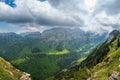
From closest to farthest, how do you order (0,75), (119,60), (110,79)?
1. (110,79)
2. (119,60)
3. (0,75)

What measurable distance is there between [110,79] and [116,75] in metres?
4.52

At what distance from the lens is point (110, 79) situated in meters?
155

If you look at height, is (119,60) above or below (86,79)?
above

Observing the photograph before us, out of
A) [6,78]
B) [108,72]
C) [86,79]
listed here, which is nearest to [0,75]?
[6,78]

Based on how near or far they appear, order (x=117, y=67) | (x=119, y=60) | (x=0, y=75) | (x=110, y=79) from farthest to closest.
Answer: (x=0, y=75) < (x=119, y=60) < (x=117, y=67) < (x=110, y=79)

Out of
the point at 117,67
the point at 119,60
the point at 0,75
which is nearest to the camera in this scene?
the point at 117,67

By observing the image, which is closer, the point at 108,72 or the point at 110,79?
the point at 110,79

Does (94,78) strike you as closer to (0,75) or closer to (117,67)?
(117,67)

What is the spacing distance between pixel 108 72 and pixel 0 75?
85.5m

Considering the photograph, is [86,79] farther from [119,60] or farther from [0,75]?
[0,75]

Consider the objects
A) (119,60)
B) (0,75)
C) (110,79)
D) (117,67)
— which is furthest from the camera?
(0,75)

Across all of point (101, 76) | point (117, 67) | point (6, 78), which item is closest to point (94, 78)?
point (101, 76)

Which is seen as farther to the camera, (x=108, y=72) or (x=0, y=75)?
(x=0, y=75)

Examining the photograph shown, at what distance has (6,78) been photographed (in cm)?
19638
